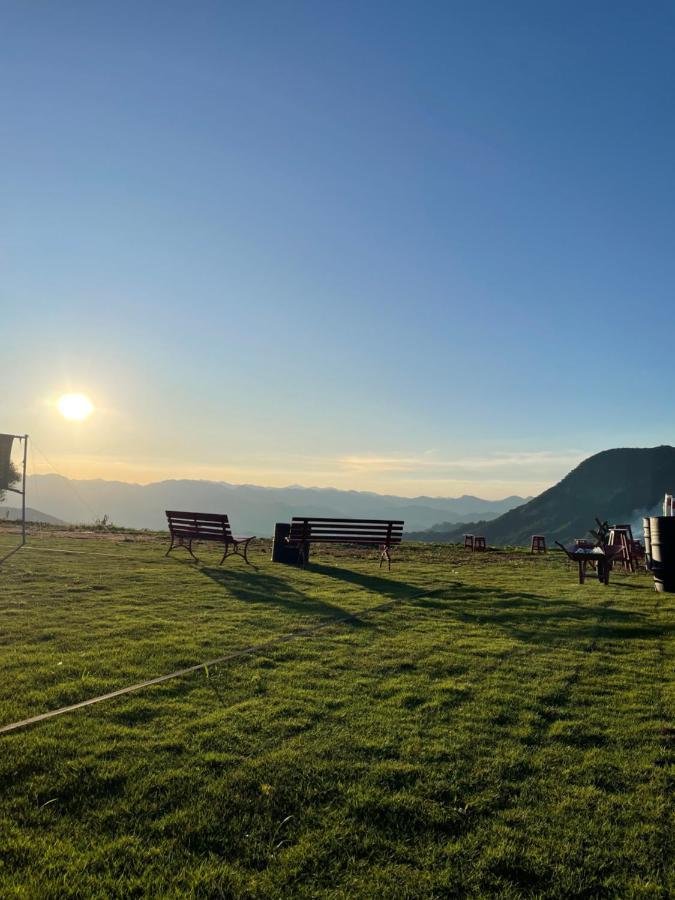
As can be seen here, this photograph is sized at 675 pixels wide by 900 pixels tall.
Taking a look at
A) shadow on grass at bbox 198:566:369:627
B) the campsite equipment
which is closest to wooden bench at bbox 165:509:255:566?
the campsite equipment

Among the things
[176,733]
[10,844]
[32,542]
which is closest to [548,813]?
[176,733]

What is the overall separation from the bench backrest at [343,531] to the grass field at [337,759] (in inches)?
272

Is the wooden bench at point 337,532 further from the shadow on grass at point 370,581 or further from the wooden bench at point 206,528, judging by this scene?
the wooden bench at point 206,528

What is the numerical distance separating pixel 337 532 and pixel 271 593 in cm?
501

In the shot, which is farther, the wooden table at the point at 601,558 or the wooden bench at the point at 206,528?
the wooden bench at the point at 206,528

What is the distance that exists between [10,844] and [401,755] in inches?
88.2

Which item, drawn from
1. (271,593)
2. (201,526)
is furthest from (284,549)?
(271,593)

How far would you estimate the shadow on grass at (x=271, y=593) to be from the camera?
8.77m

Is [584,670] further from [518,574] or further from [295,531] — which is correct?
[295,531]

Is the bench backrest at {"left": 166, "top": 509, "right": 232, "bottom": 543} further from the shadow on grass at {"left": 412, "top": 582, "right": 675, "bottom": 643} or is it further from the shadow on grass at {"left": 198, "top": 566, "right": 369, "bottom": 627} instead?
the shadow on grass at {"left": 412, "top": 582, "right": 675, "bottom": 643}

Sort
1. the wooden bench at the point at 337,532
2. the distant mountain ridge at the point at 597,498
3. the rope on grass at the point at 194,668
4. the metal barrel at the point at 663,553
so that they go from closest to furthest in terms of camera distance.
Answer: the rope on grass at the point at 194,668 < the metal barrel at the point at 663,553 < the wooden bench at the point at 337,532 < the distant mountain ridge at the point at 597,498

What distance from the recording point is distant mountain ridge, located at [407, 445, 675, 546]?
96038 millimetres

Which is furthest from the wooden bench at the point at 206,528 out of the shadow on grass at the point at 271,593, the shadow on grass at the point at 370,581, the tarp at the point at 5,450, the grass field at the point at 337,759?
the grass field at the point at 337,759

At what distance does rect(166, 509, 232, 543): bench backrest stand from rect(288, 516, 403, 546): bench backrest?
1.70 metres
